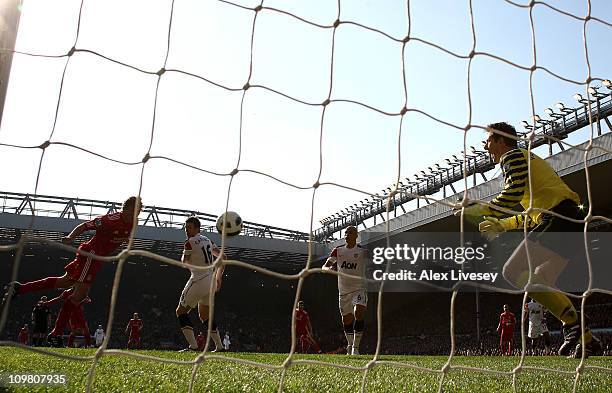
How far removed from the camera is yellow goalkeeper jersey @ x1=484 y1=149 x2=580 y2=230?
3.57m

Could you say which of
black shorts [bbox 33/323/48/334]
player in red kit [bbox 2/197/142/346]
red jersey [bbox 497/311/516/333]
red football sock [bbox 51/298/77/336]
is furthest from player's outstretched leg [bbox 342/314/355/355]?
black shorts [bbox 33/323/48/334]

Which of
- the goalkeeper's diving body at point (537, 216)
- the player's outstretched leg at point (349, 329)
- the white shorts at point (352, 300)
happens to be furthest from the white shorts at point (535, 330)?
the goalkeeper's diving body at point (537, 216)

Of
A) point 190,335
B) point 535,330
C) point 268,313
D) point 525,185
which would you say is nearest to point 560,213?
point 525,185

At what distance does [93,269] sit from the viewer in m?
5.68

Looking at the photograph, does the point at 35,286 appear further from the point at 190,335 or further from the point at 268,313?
the point at 268,313

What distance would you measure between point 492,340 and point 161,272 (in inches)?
602

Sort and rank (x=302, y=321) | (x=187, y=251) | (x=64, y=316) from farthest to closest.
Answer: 1. (x=302, y=321)
2. (x=64, y=316)
3. (x=187, y=251)

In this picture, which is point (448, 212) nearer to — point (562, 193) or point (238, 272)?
point (238, 272)

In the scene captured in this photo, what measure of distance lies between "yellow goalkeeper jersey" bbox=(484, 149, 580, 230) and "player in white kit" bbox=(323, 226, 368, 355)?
3.40 m

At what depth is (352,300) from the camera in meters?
7.14

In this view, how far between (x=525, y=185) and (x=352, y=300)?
12.5 ft

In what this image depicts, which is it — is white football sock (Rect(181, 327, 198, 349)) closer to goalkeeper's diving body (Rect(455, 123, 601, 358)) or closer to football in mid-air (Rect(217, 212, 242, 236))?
football in mid-air (Rect(217, 212, 242, 236))

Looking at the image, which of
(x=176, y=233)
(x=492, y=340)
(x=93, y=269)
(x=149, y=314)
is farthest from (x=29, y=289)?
(x=149, y=314)

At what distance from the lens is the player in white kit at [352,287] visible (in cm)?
703
